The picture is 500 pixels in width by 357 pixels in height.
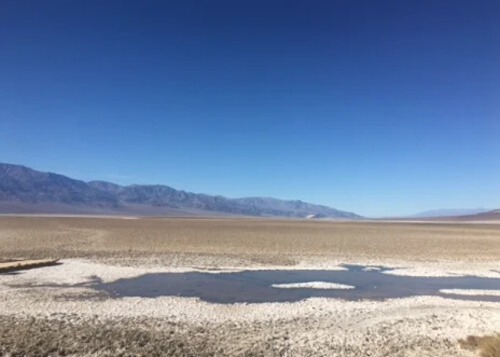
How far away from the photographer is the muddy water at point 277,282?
17.0 meters

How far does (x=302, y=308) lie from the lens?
1488 cm

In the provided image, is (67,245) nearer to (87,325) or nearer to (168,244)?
(168,244)

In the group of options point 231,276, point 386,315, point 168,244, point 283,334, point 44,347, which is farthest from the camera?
point 168,244

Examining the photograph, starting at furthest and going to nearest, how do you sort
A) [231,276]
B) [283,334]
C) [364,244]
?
[364,244] < [231,276] < [283,334]

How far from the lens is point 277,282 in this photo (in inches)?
794

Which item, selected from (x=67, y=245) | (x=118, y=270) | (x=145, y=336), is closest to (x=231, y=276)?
(x=118, y=270)

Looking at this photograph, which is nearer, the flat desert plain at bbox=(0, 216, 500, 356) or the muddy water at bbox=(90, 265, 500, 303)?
the flat desert plain at bbox=(0, 216, 500, 356)

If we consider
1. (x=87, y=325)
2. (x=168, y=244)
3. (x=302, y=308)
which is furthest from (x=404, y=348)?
(x=168, y=244)

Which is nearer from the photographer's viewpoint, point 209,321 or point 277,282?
point 209,321

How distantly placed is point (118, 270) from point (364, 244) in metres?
24.4

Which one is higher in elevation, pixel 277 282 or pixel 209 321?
pixel 277 282

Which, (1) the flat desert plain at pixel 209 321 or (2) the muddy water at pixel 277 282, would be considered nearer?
(1) the flat desert plain at pixel 209 321

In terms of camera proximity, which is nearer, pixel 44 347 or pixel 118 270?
pixel 44 347

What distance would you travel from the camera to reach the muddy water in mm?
17031
